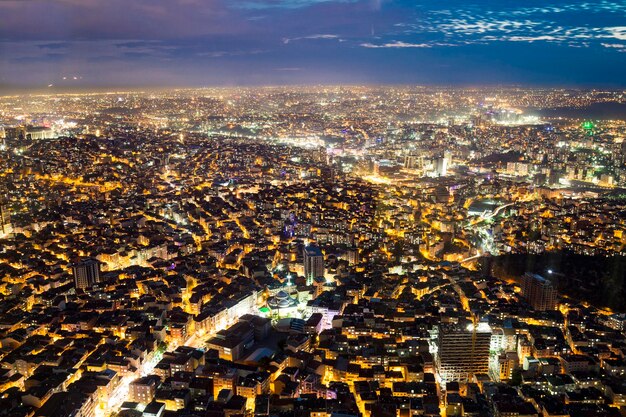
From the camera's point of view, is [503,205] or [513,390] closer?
[513,390]

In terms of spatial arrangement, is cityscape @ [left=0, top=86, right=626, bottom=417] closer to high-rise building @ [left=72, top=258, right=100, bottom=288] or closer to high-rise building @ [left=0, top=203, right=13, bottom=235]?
high-rise building @ [left=72, top=258, right=100, bottom=288]

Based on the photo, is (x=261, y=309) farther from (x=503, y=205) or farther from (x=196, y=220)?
(x=503, y=205)

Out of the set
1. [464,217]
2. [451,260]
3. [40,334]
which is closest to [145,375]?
[40,334]

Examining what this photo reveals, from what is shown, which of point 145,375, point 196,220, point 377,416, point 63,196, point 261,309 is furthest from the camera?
point 63,196

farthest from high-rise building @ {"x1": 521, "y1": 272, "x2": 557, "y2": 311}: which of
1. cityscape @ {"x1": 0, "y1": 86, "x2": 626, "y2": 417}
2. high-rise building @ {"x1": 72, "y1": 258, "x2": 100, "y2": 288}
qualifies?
high-rise building @ {"x1": 72, "y1": 258, "x2": 100, "y2": 288}

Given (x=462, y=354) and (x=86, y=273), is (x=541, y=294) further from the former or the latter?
(x=86, y=273)

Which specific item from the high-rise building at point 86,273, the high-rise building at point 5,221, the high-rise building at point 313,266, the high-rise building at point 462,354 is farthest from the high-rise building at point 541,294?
the high-rise building at point 5,221
